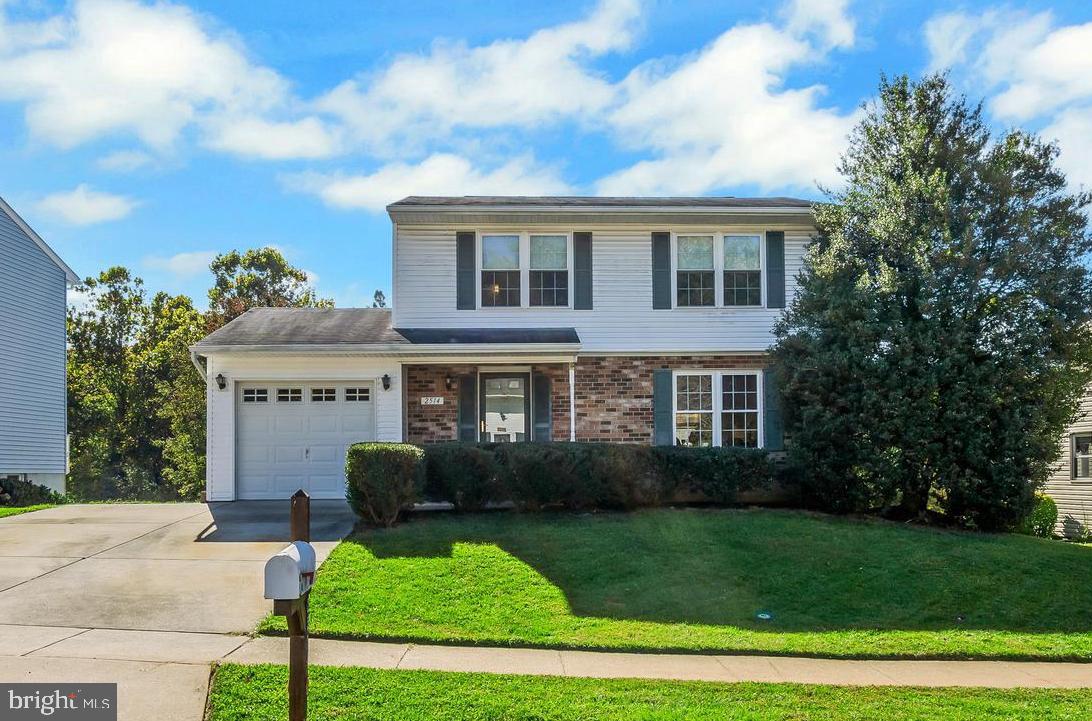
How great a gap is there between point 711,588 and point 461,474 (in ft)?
13.8

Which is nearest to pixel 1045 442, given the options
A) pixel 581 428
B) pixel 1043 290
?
pixel 1043 290

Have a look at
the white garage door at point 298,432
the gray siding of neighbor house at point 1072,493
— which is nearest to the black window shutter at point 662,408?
the white garage door at point 298,432

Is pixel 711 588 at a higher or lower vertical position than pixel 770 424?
lower

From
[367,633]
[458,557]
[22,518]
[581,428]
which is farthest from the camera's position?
[581,428]

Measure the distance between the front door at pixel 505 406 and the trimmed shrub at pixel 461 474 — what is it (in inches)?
137

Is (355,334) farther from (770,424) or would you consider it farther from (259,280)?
(259,280)

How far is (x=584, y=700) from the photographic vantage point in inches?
242

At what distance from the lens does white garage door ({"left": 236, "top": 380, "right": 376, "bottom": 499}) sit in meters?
15.4

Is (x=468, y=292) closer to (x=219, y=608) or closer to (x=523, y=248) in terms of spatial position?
(x=523, y=248)

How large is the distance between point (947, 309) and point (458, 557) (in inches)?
297

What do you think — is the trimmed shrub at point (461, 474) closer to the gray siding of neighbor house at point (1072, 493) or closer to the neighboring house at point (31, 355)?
the gray siding of neighbor house at point (1072, 493)

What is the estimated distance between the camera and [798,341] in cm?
1330

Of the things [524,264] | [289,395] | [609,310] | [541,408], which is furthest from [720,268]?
[289,395]

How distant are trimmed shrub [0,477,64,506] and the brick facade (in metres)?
9.40
